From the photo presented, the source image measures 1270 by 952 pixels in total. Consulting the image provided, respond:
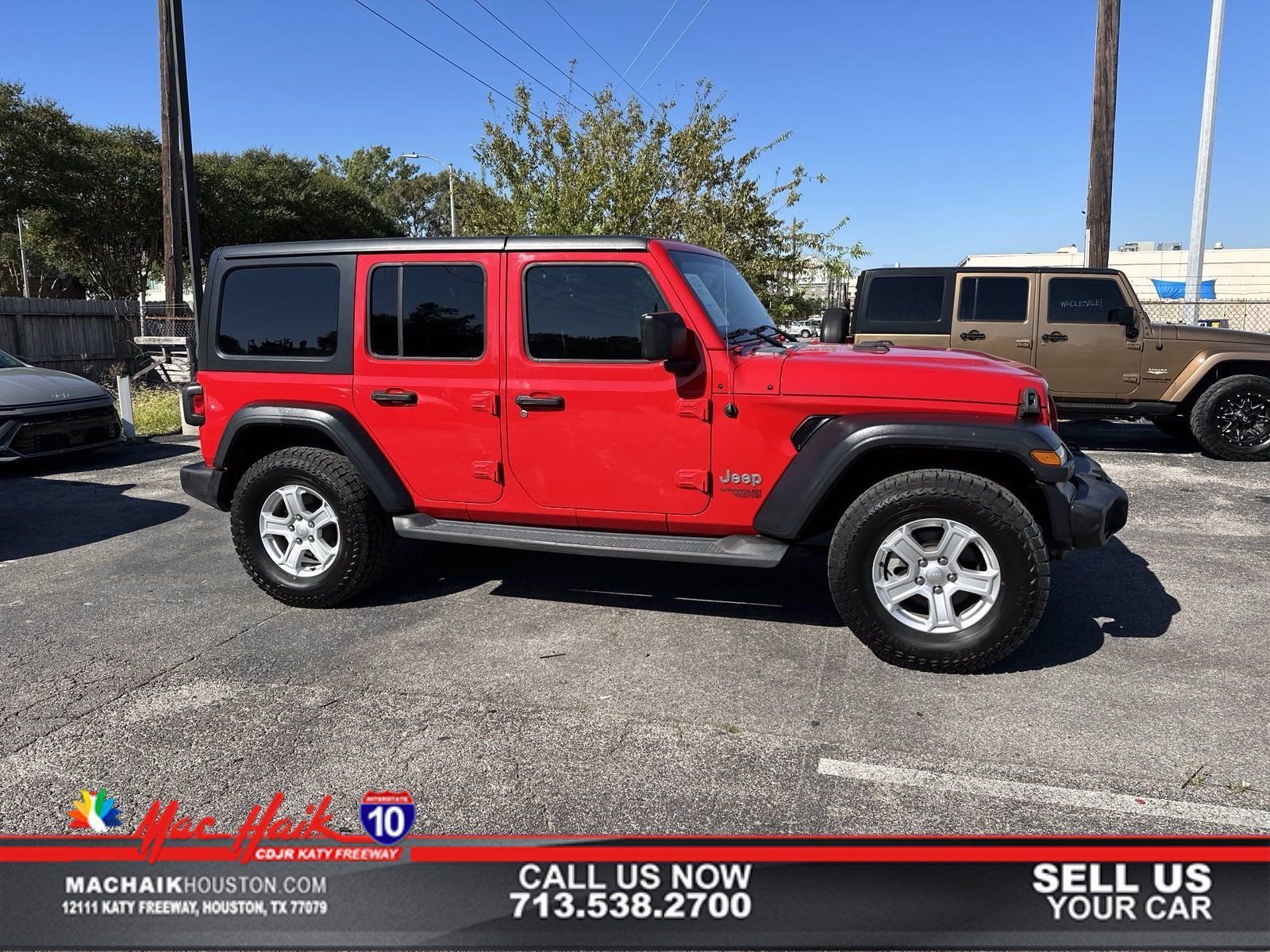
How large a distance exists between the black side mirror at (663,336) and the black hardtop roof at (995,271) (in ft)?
22.8

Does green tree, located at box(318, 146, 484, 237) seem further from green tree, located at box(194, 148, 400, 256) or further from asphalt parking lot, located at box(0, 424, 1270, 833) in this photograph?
asphalt parking lot, located at box(0, 424, 1270, 833)

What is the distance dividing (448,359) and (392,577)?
165 cm

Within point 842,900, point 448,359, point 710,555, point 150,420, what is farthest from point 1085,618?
point 150,420

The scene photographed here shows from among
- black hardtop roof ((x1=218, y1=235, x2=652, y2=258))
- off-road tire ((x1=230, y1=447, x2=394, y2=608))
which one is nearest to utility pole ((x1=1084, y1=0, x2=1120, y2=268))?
black hardtop roof ((x1=218, y1=235, x2=652, y2=258))

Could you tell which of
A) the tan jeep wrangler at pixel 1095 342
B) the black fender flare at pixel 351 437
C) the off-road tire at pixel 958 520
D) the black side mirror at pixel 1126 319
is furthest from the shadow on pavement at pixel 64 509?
the black side mirror at pixel 1126 319

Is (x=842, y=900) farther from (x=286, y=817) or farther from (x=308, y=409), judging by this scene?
(x=308, y=409)

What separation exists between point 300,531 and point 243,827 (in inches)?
90.9

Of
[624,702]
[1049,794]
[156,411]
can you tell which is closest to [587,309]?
[624,702]

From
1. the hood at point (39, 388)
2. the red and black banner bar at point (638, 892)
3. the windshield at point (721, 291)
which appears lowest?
the red and black banner bar at point (638, 892)

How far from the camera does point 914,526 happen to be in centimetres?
393

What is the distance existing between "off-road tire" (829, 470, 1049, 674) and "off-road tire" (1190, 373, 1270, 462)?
7.00 meters

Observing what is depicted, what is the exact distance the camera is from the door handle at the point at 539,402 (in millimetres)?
4355

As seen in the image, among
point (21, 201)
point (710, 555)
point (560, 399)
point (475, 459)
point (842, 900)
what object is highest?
point (21, 201)

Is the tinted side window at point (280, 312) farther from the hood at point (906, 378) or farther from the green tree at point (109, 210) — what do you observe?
the green tree at point (109, 210)
